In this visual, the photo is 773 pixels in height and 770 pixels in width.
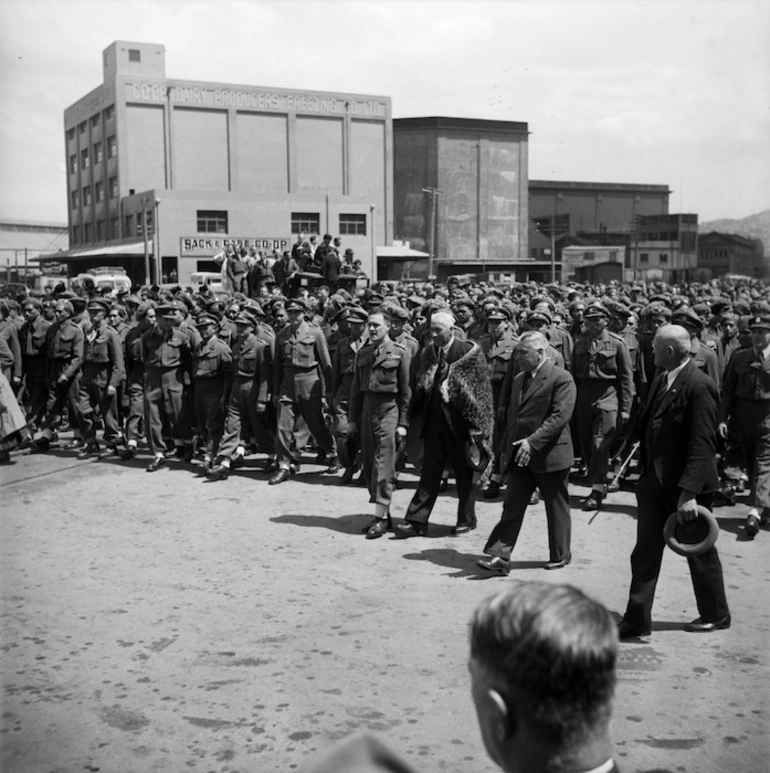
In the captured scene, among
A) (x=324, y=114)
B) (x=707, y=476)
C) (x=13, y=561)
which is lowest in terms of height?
(x=13, y=561)

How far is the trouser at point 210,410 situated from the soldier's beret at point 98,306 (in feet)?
9.30

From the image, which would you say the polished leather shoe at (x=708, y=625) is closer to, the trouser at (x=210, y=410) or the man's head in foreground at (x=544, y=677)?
the man's head in foreground at (x=544, y=677)

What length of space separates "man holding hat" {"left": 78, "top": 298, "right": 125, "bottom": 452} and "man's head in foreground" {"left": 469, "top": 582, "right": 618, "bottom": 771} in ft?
37.3

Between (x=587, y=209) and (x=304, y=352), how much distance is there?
327 feet

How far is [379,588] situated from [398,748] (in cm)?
258

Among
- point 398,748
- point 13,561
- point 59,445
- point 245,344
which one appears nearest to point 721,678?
point 398,748

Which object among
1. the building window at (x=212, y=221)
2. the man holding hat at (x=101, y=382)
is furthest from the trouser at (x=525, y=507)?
the building window at (x=212, y=221)

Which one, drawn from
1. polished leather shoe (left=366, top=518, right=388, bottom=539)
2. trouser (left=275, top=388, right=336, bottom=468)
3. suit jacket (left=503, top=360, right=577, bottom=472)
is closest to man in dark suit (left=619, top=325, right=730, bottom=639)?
suit jacket (left=503, top=360, right=577, bottom=472)

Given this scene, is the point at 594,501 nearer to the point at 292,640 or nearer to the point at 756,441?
the point at 756,441

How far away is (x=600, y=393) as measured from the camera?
10.1 metres

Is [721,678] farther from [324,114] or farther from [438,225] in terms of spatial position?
Answer: [438,225]

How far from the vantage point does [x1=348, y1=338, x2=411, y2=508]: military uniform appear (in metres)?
8.94

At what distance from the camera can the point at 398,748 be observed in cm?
455

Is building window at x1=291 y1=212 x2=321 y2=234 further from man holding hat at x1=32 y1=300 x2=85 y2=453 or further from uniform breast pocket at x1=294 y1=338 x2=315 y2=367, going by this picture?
uniform breast pocket at x1=294 y1=338 x2=315 y2=367
